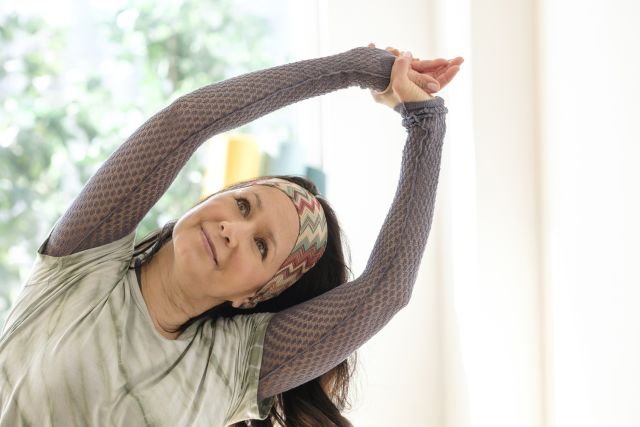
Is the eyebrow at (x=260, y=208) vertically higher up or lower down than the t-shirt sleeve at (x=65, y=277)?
higher up

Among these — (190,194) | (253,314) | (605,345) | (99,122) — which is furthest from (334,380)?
(99,122)

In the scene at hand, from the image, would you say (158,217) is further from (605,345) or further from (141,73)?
(605,345)

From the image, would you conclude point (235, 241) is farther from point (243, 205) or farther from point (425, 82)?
point (425, 82)

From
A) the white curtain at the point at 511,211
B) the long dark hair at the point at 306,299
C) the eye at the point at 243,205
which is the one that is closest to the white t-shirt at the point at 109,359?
the long dark hair at the point at 306,299

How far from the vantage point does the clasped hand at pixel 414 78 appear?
173cm

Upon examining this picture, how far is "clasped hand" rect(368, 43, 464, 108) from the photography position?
1.73 metres

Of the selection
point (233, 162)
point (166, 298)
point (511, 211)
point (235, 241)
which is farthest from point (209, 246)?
point (233, 162)

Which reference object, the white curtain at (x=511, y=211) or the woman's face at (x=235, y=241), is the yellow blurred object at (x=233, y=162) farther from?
the woman's face at (x=235, y=241)

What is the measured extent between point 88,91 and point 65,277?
1648 millimetres

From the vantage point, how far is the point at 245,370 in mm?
1670

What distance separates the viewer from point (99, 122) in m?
3.14

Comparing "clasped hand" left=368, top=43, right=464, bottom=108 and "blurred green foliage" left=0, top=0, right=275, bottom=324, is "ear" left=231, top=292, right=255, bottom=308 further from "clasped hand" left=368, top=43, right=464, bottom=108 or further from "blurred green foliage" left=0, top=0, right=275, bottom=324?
"blurred green foliage" left=0, top=0, right=275, bottom=324

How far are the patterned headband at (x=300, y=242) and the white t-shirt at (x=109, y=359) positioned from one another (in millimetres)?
80

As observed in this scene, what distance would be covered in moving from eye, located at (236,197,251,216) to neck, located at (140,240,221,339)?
0.51 feet
